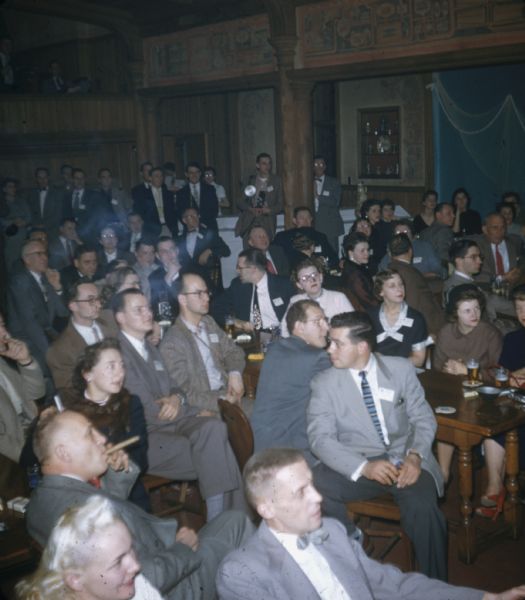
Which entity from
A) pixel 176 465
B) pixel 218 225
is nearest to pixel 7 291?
pixel 176 465

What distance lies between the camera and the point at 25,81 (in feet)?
41.3

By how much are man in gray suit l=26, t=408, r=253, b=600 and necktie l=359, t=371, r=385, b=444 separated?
101cm

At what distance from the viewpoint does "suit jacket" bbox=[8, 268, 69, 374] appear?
544cm

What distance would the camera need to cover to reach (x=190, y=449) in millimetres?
3895

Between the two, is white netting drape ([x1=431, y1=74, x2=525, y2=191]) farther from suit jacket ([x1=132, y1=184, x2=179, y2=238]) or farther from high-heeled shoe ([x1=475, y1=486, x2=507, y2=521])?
high-heeled shoe ([x1=475, y1=486, x2=507, y2=521])

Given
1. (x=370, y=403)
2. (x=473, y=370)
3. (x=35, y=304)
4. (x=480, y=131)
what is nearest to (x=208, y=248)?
(x=35, y=304)

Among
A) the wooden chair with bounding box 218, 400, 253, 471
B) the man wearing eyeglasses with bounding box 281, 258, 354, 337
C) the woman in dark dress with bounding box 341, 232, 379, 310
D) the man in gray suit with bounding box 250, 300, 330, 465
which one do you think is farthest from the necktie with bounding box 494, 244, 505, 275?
the wooden chair with bounding box 218, 400, 253, 471

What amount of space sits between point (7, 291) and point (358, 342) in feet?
10.7

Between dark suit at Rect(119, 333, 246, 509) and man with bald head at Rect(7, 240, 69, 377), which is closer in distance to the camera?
dark suit at Rect(119, 333, 246, 509)

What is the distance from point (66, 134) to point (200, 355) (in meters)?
8.03

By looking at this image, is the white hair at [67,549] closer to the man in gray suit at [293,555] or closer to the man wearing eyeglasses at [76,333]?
the man in gray suit at [293,555]

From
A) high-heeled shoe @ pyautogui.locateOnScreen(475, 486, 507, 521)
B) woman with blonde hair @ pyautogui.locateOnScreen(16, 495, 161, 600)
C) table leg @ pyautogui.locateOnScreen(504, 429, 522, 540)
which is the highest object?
woman with blonde hair @ pyautogui.locateOnScreen(16, 495, 161, 600)

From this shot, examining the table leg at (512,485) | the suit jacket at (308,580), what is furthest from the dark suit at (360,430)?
the suit jacket at (308,580)

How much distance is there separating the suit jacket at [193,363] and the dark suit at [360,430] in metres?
1.06
